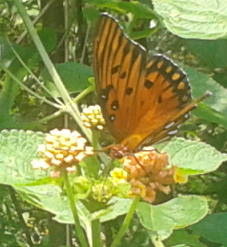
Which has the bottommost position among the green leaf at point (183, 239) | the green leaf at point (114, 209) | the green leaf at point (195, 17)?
the green leaf at point (183, 239)

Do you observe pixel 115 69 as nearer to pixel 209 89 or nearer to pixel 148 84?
pixel 148 84

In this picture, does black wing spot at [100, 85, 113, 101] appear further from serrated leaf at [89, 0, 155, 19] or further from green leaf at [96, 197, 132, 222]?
serrated leaf at [89, 0, 155, 19]

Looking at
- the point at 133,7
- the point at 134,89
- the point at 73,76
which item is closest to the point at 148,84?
the point at 134,89

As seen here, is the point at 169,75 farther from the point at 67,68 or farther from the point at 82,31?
the point at 82,31

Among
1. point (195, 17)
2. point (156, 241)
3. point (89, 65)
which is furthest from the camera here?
point (89, 65)

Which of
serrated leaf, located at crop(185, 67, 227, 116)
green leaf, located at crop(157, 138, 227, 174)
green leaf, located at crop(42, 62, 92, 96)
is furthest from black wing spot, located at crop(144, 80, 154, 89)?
green leaf, located at crop(42, 62, 92, 96)

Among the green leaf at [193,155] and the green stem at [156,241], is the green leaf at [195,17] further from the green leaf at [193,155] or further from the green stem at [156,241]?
the green stem at [156,241]

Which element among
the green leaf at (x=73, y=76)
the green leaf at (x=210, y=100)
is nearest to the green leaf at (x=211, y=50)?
the green leaf at (x=210, y=100)
